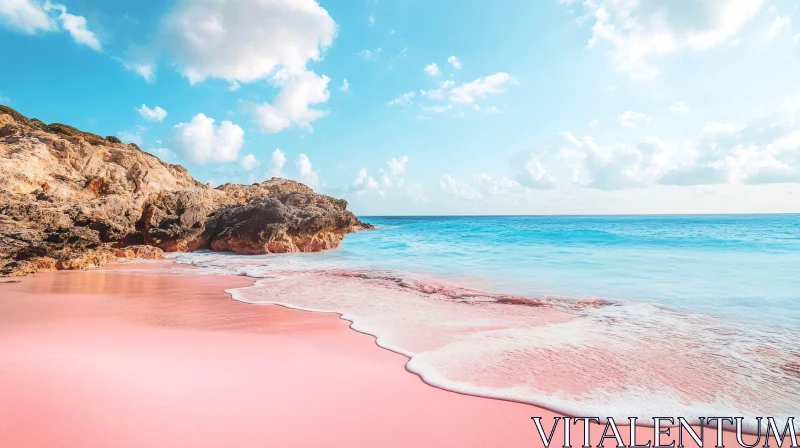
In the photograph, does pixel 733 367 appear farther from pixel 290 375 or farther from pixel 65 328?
pixel 65 328

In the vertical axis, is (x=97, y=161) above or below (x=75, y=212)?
above

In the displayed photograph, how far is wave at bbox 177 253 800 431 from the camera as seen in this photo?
3070mm

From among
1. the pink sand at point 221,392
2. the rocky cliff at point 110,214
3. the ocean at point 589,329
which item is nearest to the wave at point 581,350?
the ocean at point 589,329

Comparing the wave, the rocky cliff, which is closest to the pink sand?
the wave

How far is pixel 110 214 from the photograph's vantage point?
11.9m

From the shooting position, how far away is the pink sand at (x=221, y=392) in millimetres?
2432

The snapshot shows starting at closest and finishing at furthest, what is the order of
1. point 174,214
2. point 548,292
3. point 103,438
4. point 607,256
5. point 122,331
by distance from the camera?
1. point 103,438
2. point 122,331
3. point 548,292
4. point 607,256
5. point 174,214

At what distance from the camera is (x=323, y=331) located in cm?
485

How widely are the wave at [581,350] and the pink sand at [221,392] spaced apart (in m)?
0.32

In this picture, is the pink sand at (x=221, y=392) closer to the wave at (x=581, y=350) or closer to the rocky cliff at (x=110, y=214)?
the wave at (x=581, y=350)

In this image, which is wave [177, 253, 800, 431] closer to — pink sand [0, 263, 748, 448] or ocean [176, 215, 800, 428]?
ocean [176, 215, 800, 428]

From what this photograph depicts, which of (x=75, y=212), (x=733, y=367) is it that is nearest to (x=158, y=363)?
(x=733, y=367)

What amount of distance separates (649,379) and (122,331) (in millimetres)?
6038

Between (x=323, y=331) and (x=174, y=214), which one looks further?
(x=174, y=214)
